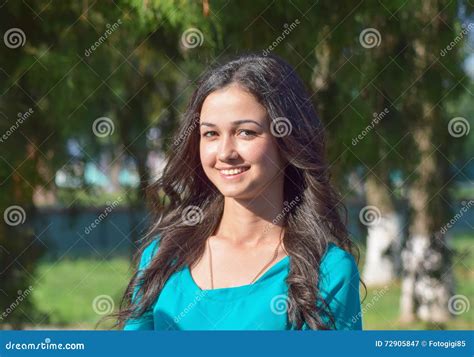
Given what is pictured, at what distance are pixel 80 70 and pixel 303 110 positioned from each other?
2101 mm

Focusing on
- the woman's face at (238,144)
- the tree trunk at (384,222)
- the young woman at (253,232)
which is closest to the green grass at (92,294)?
the tree trunk at (384,222)

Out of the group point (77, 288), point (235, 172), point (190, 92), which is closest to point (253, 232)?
point (235, 172)

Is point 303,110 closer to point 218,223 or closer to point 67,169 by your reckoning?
point 218,223

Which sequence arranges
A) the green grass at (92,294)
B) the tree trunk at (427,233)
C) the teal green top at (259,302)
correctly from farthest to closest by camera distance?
the green grass at (92,294) → the tree trunk at (427,233) → the teal green top at (259,302)

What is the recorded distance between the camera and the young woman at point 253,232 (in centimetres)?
212

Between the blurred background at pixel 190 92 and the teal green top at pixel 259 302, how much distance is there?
139cm

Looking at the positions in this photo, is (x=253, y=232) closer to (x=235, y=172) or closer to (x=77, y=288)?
(x=235, y=172)

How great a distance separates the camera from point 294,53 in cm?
409

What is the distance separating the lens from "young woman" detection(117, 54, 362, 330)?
6.94 ft

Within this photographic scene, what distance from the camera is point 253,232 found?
7.34 feet

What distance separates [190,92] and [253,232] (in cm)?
243

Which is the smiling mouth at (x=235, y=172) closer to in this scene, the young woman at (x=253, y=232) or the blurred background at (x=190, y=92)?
the young woman at (x=253, y=232)

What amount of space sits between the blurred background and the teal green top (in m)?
1.39

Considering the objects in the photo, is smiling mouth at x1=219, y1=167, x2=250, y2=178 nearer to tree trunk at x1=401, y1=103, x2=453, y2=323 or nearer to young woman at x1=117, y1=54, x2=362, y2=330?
young woman at x1=117, y1=54, x2=362, y2=330
